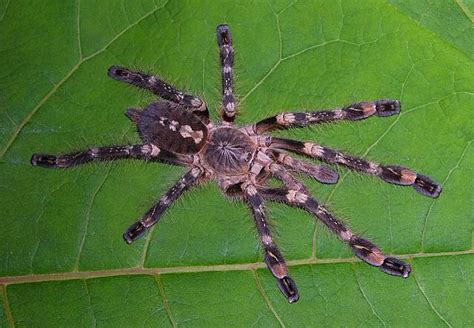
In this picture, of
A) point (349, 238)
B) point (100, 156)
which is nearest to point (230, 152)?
point (100, 156)

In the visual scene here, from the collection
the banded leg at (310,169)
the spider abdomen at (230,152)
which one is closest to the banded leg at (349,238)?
the banded leg at (310,169)

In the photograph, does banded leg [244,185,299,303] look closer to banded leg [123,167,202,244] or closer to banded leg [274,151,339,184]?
banded leg [274,151,339,184]

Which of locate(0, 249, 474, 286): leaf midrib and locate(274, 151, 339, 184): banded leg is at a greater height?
locate(274, 151, 339, 184): banded leg

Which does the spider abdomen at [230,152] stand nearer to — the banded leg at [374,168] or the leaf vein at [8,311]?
the banded leg at [374,168]

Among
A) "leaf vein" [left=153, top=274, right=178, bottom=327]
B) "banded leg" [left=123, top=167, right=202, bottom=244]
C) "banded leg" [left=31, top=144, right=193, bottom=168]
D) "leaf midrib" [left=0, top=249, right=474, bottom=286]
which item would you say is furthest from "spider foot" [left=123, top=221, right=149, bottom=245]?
"banded leg" [left=31, top=144, right=193, bottom=168]

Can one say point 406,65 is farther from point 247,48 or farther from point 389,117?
point 247,48

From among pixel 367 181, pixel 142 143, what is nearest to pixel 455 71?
pixel 367 181

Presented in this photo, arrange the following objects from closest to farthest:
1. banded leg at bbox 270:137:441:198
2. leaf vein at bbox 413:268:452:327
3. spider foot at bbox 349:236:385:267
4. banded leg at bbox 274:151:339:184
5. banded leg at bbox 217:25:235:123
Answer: leaf vein at bbox 413:268:452:327, spider foot at bbox 349:236:385:267, banded leg at bbox 270:137:441:198, banded leg at bbox 274:151:339:184, banded leg at bbox 217:25:235:123
